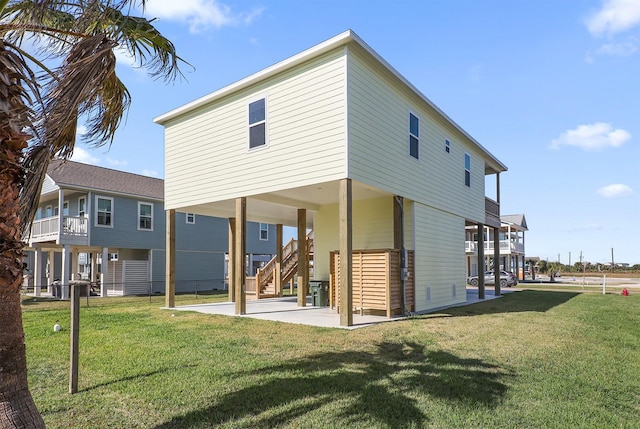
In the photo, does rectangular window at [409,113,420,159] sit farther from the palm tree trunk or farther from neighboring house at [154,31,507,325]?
the palm tree trunk

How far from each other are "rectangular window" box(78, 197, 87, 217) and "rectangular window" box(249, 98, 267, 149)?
46.7 feet

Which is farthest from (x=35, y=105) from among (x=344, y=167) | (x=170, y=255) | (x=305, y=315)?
(x=170, y=255)

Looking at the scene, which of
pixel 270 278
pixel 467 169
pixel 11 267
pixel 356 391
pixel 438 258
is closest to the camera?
pixel 11 267

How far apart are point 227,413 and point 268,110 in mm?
8445

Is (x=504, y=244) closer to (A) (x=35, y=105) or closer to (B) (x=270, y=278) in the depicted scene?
(B) (x=270, y=278)

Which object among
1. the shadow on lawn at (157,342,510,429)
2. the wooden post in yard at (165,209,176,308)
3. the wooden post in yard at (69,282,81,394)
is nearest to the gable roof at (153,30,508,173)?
the wooden post in yard at (165,209,176,308)

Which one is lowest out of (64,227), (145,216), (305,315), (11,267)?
(305,315)

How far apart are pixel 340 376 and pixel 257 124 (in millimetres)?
7786

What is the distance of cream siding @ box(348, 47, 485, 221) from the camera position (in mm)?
9844

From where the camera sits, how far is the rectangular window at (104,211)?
21736 millimetres

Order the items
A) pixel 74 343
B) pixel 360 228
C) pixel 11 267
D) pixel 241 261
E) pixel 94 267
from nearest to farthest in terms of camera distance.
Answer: pixel 11 267, pixel 74 343, pixel 241 261, pixel 360 228, pixel 94 267

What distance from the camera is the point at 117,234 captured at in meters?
22.5

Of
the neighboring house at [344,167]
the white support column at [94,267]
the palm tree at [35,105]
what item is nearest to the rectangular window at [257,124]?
the neighboring house at [344,167]

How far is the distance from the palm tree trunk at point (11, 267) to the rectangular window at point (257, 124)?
7.74m
